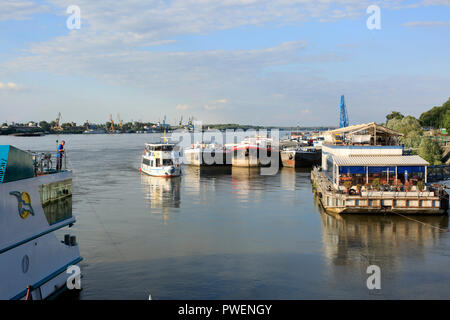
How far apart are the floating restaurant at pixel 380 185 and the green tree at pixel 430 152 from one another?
3077cm

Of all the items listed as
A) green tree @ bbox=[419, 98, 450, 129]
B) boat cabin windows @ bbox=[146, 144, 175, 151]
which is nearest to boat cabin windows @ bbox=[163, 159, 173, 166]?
boat cabin windows @ bbox=[146, 144, 175, 151]

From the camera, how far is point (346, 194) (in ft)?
116

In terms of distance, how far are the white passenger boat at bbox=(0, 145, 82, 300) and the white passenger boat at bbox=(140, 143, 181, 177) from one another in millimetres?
45072

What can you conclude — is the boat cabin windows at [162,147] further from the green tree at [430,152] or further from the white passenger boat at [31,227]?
the white passenger boat at [31,227]

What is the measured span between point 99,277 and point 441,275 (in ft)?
56.0

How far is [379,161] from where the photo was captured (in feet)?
124

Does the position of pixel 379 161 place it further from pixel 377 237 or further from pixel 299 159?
pixel 299 159

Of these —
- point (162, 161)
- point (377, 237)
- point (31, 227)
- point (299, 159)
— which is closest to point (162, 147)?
point (162, 161)

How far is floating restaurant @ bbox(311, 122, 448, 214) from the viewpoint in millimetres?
34281

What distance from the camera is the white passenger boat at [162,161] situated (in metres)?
64.4

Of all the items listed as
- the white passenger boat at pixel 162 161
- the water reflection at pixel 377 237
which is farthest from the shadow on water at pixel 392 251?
the white passenger boat at pixel 162 161

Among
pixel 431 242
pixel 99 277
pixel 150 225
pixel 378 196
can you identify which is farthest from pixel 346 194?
pixel 99 277

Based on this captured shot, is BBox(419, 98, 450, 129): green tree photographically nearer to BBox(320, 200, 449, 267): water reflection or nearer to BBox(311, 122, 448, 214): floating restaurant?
BBox(311, 122, 448, 214): floating restaurant
